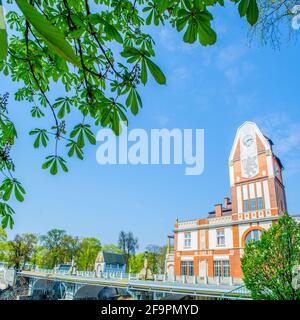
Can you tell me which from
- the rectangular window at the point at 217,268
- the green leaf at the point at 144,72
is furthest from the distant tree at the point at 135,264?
the green leaf at the point at 144,72

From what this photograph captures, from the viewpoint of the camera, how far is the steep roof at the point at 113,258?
3220 cm

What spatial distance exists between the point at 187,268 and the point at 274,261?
13972mm

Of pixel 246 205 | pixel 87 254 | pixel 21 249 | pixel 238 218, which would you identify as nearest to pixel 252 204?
pixel 246 205

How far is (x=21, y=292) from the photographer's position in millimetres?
22906

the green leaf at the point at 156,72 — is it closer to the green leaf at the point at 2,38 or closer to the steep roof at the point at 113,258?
the green leaf at the point at 2,38

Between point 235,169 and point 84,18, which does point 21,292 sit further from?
point 84,18

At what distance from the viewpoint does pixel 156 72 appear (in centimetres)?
67

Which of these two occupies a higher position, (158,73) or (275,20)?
(275,20)

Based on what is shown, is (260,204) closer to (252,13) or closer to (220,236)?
(220,236)

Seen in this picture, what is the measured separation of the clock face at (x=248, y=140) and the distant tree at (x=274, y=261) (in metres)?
13.1

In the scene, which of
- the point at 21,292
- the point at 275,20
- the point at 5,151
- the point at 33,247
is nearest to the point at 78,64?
the point at 5,151

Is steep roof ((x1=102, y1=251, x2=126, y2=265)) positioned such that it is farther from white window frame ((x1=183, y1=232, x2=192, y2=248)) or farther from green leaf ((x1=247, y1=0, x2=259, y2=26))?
green leaf ((x1=247, y1=0, x2=259, y2=26))
